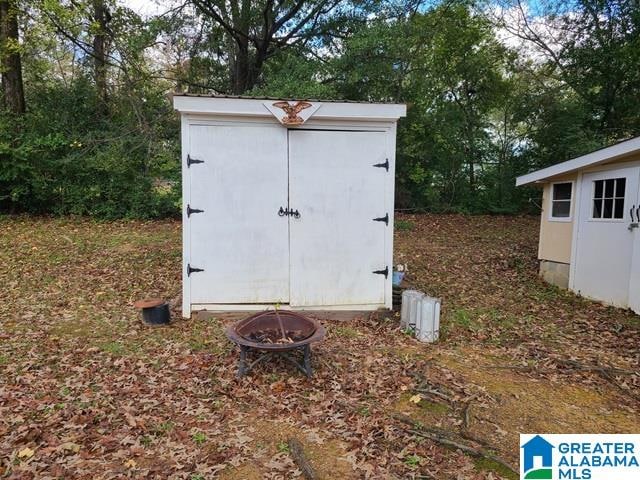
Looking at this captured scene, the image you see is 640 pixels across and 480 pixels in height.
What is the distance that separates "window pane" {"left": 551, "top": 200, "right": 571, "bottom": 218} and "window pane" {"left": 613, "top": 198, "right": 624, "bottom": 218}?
3.57 ft

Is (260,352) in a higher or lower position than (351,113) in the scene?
lower

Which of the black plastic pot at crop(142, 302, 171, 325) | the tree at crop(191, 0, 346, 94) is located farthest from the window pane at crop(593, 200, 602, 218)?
the tree at crop(191, 0, 346, 94)

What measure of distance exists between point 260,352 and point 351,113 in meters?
2.89

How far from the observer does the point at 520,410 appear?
326cm

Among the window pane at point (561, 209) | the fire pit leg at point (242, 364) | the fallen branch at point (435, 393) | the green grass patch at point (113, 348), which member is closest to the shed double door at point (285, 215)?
the green grass patch at point (113, 348)

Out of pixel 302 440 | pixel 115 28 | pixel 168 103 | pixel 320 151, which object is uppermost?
pixel 115 28

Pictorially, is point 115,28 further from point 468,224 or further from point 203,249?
point 468,224

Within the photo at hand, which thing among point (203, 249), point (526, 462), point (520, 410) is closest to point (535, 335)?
point (520, 410)

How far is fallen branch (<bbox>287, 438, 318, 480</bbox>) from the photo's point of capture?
2.46m

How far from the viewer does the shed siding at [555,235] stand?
23.7 feet

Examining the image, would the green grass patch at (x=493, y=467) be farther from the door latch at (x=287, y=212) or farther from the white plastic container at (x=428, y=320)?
the door latch at (x=287, y=212)

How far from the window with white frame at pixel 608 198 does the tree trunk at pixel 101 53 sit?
35.3 feet

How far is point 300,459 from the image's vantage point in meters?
2.59

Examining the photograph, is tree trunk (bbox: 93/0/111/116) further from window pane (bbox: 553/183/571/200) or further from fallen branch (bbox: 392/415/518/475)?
fallen branch (bbox: 392/415/518/475)
